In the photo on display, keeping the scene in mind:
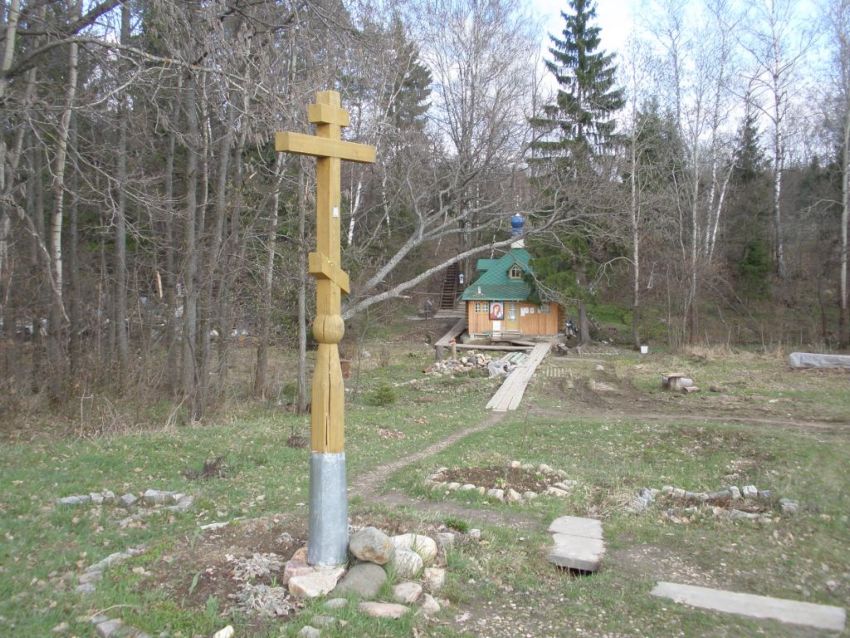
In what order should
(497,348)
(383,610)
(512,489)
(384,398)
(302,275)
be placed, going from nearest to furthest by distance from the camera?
(383,610) < (512,489) < (302,275) < (384,398) < (497,348)

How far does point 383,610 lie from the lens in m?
4.07

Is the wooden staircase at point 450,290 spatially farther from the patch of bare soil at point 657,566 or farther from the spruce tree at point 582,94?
the patch of bare soil at point 657,566

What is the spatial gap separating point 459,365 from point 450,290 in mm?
18058

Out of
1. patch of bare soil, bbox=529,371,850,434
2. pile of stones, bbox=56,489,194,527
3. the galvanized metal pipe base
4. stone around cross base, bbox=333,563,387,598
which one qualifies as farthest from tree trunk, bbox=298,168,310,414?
stone around cross base, bbox=333,563,387,598

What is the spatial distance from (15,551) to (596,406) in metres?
12.9

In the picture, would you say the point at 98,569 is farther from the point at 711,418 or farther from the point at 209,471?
the point at 711,418

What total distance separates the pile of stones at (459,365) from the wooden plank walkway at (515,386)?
176 centimetres

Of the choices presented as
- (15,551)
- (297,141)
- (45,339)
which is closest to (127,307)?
(45,339)

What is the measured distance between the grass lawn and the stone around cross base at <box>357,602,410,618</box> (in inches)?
3.2

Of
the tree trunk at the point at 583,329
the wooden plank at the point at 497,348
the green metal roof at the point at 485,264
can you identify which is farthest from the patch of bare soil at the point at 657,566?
the green metal roof at the point at 485,264

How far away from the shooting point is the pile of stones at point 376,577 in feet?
13.6

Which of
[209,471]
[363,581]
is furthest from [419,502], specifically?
[363,581]

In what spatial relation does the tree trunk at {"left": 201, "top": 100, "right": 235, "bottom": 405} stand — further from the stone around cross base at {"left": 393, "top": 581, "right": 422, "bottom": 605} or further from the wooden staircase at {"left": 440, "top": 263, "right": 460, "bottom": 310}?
the wooden staircase at {"left": 440, "top": 263, "right": 460, "bottom": 310}

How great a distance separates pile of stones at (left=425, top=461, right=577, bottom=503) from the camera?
7348 millimetres
